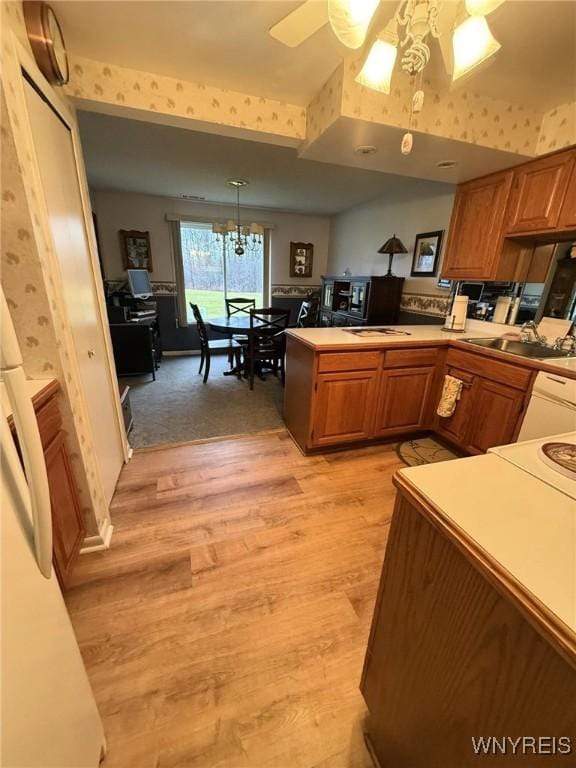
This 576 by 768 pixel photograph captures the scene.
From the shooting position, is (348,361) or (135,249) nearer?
(348,361)

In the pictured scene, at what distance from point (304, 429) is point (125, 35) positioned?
2.45 metres

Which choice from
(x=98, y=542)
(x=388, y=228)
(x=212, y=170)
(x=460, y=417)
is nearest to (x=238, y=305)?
(x=212, y=170)

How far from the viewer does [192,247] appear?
4965 millimetres

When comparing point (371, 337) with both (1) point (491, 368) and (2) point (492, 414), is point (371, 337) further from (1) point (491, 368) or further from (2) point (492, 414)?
(2) point (492, 414)

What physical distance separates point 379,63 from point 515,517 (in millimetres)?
1635

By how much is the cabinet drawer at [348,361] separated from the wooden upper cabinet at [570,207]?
57.3 inches

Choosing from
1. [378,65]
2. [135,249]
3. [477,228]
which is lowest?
[135,249]

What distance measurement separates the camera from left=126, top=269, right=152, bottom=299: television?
13.4 feet

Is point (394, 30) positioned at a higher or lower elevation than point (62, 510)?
higher

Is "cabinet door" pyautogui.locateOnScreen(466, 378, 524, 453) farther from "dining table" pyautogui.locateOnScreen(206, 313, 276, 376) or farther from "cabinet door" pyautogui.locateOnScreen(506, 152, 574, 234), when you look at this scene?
"dining table" pyautogui.locateOnScreen(206, 313, 276, 376)

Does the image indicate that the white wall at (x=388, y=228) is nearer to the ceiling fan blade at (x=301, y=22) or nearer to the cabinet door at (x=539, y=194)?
the cabinet door at (x=539, y=194)

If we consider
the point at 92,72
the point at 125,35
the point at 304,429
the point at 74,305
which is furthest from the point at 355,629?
the point at 92,72

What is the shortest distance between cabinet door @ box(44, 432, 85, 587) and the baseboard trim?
142mm

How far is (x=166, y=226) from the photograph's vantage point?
470 cm
